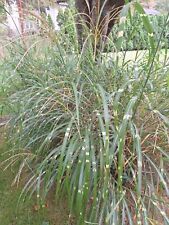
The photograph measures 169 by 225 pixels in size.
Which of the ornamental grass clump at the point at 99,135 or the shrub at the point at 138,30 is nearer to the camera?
the ornamental grass clump at the point at 99,135

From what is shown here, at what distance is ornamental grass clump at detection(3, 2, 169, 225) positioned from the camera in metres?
1.62

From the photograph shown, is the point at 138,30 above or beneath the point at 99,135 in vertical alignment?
above

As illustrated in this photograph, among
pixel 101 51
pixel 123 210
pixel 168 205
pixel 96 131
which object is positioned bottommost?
pixel 168 205

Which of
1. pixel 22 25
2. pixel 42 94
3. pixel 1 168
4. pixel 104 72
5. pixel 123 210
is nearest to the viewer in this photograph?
pixel 123 210

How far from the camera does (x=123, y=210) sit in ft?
5.38

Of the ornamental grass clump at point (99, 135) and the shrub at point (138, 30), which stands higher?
the shrub at point (138, 30)

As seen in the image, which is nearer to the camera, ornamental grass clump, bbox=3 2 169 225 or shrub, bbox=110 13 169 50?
ornamental grass clump, bbox=3 2 169 225

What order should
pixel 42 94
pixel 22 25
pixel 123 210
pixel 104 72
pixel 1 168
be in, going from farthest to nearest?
pixel 22 25 → pixel 1 168 → pixel 104 72 → pixel 42 94 → pixel 123 210

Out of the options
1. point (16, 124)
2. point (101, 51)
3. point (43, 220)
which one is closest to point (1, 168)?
point (16, 124)

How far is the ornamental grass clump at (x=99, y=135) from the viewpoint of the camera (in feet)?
5.31

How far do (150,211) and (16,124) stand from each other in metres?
1.27

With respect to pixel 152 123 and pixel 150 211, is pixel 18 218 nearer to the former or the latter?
pixel 150 211

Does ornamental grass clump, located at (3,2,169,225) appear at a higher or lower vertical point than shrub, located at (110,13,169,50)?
lower

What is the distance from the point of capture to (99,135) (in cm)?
183
